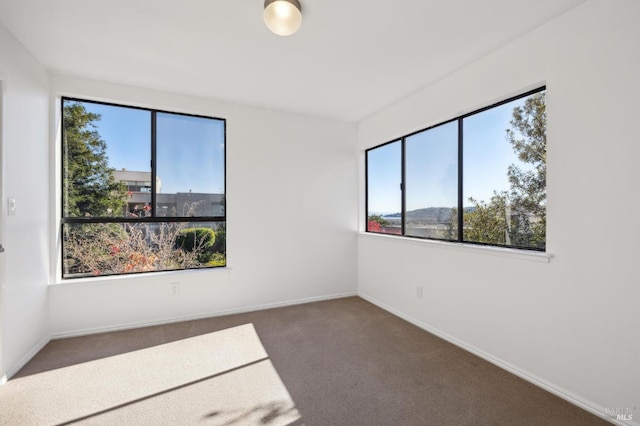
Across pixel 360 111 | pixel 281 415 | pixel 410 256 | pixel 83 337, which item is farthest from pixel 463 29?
pixel 83 337

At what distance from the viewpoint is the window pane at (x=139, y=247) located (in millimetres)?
2945

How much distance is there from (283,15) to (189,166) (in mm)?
2140

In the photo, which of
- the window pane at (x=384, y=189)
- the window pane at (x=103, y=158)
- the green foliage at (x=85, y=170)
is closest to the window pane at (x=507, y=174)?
the window pane at (x=384, y=189)

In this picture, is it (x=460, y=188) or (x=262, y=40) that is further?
(x=460, y=188)

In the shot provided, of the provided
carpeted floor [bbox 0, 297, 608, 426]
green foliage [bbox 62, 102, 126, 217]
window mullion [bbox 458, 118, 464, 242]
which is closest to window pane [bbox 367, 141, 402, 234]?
window mullion [bbox 458, 118, 464, 242]

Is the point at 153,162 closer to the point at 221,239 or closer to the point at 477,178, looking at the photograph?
the point at 221,239

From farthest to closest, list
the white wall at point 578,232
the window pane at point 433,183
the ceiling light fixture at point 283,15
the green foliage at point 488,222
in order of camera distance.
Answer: the window pane at point 433,183 < the green foliage at point 488,222 < the ceiling light fixture at point 283,15 < the white wall at point 578,232

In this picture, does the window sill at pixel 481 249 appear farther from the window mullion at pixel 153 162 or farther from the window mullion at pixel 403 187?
the window mullion at pixel 153 162

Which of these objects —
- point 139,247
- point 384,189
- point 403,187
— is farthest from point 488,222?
point 139,247

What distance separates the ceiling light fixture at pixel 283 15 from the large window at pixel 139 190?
1.88 metres

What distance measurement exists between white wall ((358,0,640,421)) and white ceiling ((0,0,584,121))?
27 centimetres

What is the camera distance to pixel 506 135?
239cm

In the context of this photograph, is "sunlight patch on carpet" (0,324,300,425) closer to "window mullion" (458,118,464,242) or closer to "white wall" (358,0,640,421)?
"white wall" (358,0,640,421)

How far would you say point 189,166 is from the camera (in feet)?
11.0
